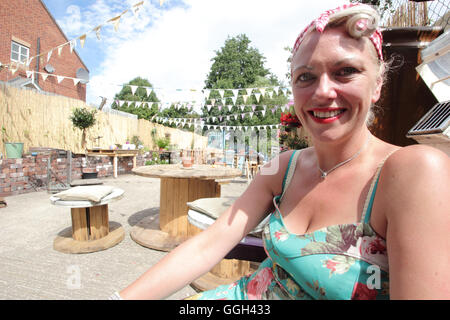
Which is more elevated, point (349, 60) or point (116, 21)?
point (116, 21)

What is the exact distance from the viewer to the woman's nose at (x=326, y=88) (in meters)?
0.80

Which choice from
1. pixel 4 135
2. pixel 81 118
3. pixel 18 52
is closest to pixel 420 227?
pixel 4 135

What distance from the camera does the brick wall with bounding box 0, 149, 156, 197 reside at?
560cm

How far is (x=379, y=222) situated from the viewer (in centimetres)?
70

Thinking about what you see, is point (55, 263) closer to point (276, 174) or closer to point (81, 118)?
point (276, 174)

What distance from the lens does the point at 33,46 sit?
43.2ft

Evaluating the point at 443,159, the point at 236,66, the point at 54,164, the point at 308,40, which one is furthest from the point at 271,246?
the point at 236,66

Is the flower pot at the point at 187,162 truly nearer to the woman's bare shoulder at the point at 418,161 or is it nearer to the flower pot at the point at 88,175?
the woman's bare shoulder at the point at 418,161

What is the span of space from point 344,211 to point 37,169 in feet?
25.1

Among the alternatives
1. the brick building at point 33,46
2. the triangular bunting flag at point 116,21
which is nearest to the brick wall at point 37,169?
the triangular bunting flag at point 116,21

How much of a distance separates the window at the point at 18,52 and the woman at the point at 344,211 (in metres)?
15.9
